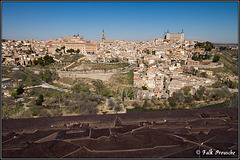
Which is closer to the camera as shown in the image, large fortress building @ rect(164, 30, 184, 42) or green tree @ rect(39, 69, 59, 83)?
green tree @ rect(39, 69, 59, 83)

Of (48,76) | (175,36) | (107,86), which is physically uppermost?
(175,36)

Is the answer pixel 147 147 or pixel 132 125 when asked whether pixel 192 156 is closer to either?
pixel 147 147

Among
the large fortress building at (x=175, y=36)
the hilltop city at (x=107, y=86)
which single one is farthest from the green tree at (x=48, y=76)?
the large fortress building at (x=175, y=36)

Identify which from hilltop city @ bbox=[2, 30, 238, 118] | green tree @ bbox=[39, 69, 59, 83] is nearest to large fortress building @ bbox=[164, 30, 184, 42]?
hilltop city @ bbox=[2, 30, 238, 118]

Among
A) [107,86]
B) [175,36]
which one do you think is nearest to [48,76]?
[107,86]

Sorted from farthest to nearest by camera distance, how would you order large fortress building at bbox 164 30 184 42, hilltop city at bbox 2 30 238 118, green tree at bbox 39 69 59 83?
large fortress building at bbox 164 30 184 42
green tree at bbox 39 69 59 83
hilltop city at bbox 2 30 238 118

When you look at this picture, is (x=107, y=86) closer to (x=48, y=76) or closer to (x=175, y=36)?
(x=48, y=76)

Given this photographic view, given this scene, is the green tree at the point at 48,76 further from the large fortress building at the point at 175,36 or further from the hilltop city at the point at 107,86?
the large fortress building at the point at 175,36

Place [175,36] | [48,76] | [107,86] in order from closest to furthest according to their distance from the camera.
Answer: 1. [107,86]
2. [48,76]
3. [175,36]

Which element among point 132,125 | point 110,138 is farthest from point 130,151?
point 132,125

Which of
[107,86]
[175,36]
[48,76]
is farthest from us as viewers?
[175,36]

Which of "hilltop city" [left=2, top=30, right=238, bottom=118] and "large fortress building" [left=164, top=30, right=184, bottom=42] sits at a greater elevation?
"large fortress building" [left=164, top=30, right=184, bottom=42]

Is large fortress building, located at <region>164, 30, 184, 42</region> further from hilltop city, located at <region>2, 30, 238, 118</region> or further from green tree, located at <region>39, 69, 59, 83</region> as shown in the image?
green tree, located at <region>39, 69, 59, 83</region>

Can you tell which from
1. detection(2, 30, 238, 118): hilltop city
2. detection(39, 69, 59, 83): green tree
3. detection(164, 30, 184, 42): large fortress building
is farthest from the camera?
detection(164, 30, 184, 42): large fortress building
